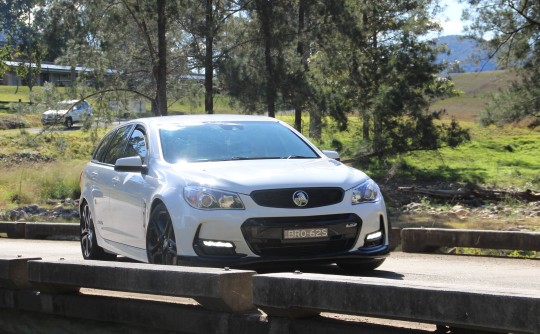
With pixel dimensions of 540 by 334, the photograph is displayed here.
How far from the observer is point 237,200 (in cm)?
814

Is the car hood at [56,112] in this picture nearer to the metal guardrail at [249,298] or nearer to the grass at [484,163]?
the grass at [484,163]

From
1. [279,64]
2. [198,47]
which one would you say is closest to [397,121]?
[279,64]

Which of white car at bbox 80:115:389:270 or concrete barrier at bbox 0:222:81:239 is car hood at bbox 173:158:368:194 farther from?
concrete barrier at bbox 0:222:81:239

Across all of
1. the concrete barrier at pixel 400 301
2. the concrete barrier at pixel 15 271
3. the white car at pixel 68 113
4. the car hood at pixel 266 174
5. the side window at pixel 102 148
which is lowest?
the concrete barrier at pixel 15 271

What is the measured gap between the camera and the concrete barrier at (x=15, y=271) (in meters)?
8.09

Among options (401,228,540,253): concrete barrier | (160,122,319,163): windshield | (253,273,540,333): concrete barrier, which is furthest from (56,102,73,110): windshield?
(253,273,540,333): concrete barrier

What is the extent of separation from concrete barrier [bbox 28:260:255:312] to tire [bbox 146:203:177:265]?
0.92m

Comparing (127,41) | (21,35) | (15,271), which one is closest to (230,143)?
(15,271)

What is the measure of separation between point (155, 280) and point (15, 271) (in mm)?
2115

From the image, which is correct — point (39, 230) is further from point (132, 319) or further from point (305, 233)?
point (132, 319)

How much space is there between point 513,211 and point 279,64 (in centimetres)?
1140

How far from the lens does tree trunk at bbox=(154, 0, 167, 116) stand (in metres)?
34.2

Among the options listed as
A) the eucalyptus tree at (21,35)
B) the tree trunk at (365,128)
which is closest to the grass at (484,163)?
the tree trunk at (365,128)

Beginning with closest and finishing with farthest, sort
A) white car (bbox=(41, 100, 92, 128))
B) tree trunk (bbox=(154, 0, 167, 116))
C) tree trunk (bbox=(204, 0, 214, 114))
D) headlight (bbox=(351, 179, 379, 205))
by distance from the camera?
headlight (bbox=(351, 179, 379, 205))
white car (bbox=(41, 100, 92, 128))
tree trunk (bbox=(154, 0, 167, 116))
tree trunk (bbox=(204, 0, 214, 114))
